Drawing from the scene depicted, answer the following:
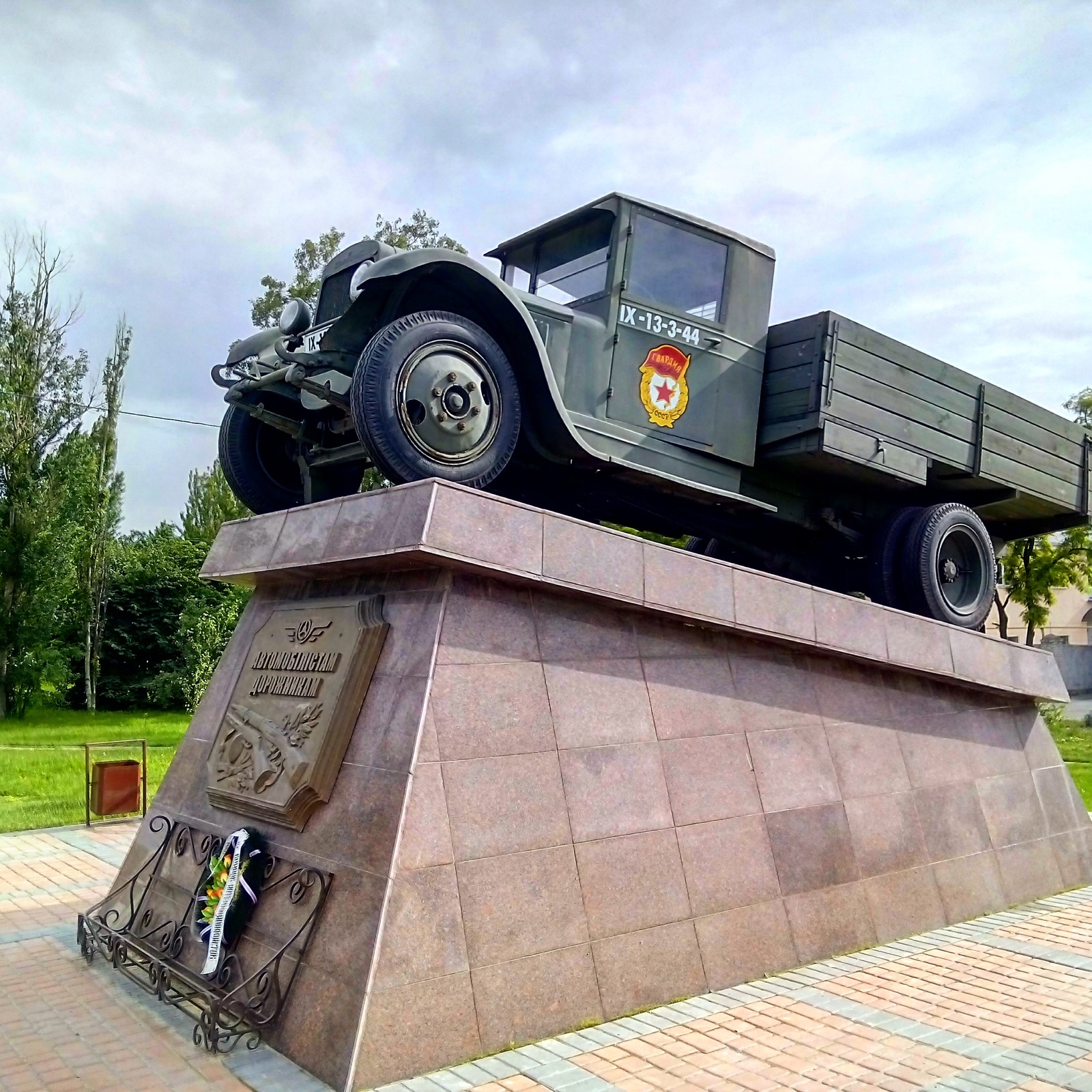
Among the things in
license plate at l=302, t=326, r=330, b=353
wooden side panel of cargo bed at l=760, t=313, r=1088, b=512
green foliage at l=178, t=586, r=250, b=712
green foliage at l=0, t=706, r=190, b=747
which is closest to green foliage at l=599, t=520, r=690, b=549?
wooden side panel of cargo bed at l=760, t=313, r=1088, b=512

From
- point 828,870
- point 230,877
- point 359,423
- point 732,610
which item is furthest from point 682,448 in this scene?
point 230,877

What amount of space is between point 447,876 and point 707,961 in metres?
1.60

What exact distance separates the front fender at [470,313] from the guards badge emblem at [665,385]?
659mm

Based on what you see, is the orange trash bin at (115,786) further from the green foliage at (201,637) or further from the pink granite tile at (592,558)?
the green foliage at (201,637)

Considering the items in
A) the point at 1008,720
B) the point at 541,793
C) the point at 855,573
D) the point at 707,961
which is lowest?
the point at 707,961

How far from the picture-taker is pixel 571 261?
22.0 feet

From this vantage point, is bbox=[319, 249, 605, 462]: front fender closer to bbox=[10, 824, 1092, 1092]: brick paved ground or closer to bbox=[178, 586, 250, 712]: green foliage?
bbox=[10, 824, 1092, 1092]: brick paved ground

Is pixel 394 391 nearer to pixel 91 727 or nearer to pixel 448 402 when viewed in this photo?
pixel 448 402

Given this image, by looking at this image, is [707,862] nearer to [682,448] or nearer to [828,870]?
[828,870]

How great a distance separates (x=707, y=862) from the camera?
5.28 meters

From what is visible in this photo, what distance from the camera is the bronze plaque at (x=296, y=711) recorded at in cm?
476

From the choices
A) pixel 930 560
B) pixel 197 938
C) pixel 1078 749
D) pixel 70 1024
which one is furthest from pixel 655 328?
pixel 1078 749

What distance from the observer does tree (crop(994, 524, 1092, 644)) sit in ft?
83.0

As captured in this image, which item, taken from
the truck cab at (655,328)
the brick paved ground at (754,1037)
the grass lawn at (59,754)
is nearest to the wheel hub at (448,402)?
the truck cab at (655,328)
